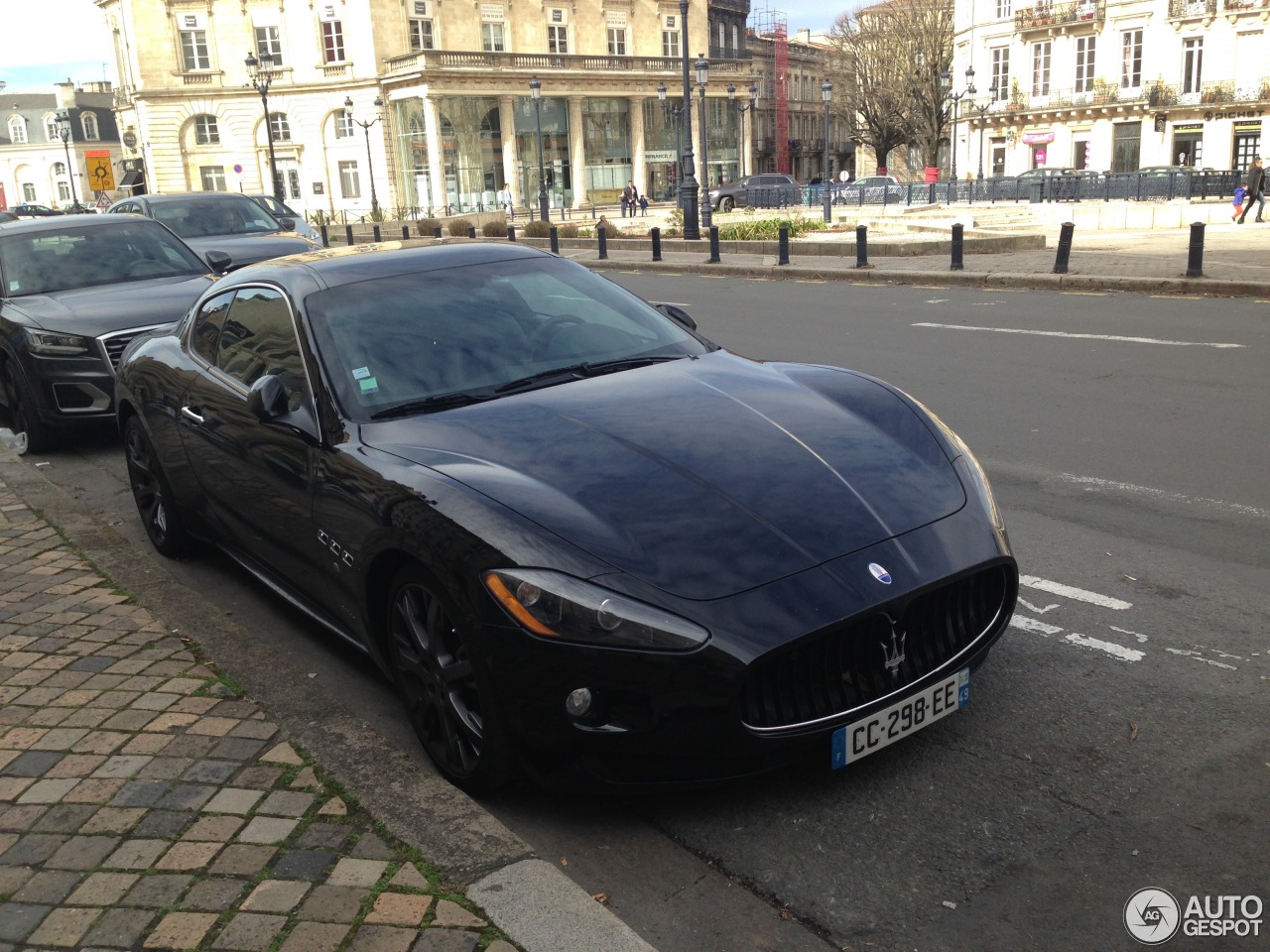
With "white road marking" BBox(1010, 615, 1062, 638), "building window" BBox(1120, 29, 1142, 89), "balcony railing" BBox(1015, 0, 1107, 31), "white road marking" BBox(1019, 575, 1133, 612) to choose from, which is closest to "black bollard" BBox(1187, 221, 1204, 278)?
"white road marking" BBox(1019, 575, 1133, 612)

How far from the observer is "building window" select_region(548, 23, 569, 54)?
7723 cm

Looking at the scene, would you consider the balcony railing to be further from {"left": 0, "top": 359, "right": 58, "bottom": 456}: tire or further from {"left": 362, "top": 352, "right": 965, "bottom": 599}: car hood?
{"left": 362, "top": 352, "right": 965, "bottom": 599}: car hood

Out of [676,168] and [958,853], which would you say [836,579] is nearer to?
[958,853]

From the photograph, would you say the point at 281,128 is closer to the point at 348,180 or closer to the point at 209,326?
the point at 348,180

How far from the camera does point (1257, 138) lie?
60.1 m

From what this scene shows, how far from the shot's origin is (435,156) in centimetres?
6962

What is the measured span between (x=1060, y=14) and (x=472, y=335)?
71038 millimetres

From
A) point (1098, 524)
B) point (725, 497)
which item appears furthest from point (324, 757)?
point (1098, 524)

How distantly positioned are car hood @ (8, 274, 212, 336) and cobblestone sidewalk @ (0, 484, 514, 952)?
14.7ft

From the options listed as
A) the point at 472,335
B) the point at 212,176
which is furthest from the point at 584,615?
the point at 212,176

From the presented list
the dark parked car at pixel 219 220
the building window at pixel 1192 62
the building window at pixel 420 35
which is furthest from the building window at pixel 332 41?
the dark parked car at pixel 219 220

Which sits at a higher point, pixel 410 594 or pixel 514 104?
pixel 514 104

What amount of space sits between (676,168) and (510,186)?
11148 millimetres

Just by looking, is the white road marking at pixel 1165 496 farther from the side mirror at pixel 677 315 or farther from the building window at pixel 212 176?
the building window at pixel 212 176
